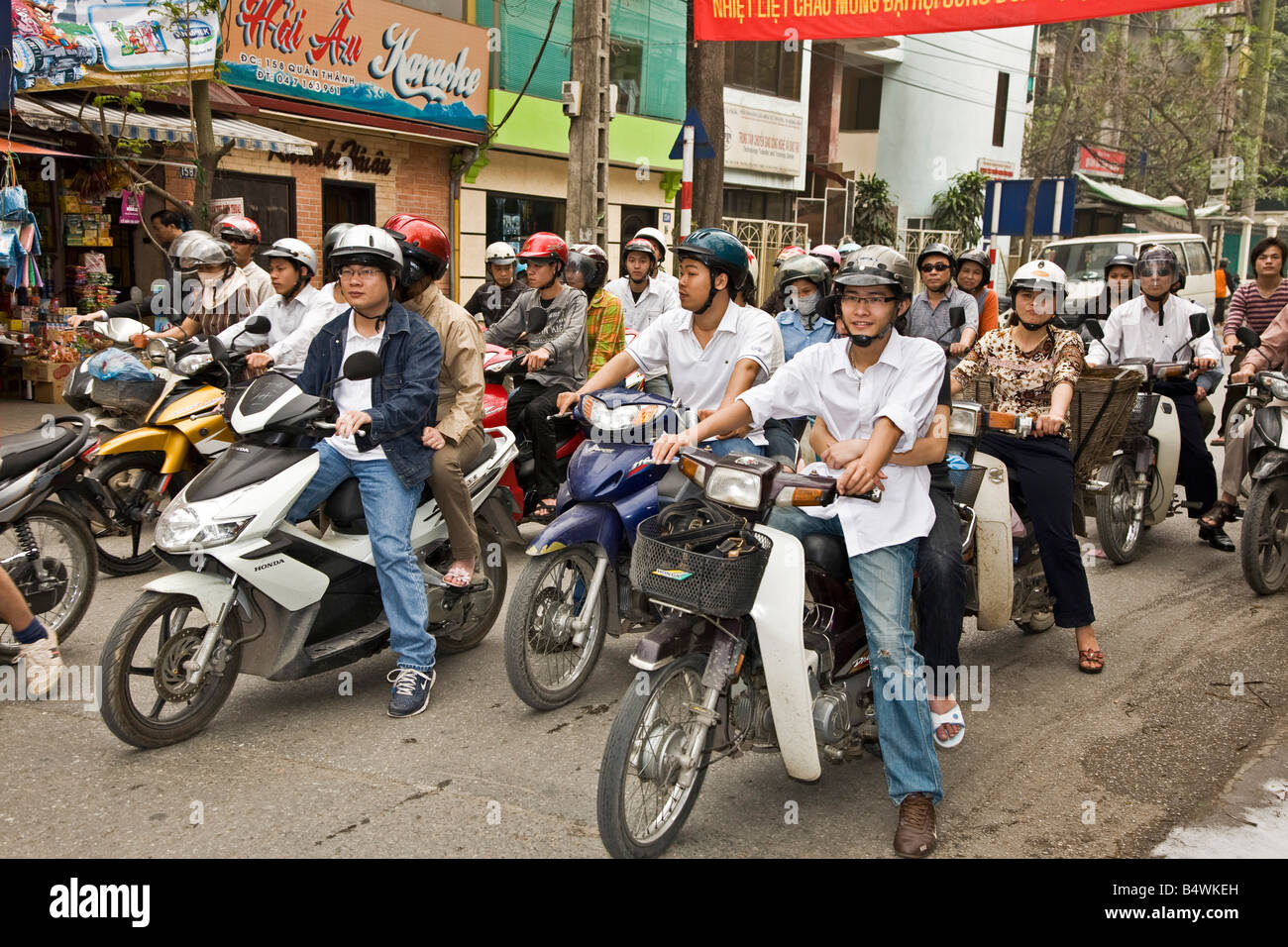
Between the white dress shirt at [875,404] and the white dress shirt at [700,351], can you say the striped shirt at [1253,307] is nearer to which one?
the white dress shirt at [700,351]

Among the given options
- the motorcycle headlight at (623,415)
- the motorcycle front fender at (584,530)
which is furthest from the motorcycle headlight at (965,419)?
the motorcycle front fender at (584,530)

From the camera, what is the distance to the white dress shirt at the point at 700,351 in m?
5.18

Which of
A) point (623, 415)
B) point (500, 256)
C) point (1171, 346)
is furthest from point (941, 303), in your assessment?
point (623, 415)

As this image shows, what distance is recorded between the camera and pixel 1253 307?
8.67 meters

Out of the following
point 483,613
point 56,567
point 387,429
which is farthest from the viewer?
point 483,613

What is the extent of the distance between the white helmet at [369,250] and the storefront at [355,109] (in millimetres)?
11035

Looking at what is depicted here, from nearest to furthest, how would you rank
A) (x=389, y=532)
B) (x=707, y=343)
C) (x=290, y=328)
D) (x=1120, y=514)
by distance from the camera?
(x=389, y=532), (x=707, y=343), (x=290, y=328), (x=1120, y=514)

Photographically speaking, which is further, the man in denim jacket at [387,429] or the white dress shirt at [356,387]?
the white dress shirt at [356,387]

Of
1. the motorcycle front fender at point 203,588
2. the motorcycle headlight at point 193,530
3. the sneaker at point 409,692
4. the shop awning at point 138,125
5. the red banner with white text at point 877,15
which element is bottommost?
the sneaker at point 409,692

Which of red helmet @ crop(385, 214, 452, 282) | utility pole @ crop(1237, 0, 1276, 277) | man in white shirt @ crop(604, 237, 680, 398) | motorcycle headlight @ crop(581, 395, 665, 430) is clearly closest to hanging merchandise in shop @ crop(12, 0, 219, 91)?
man in white shirt @ crop(604, 237, 680, 398)

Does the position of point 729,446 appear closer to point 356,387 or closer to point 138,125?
point 356,387

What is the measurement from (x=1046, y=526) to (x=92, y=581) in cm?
448

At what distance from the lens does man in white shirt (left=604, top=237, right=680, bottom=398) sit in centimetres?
900

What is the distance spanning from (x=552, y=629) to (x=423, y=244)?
188 cm
